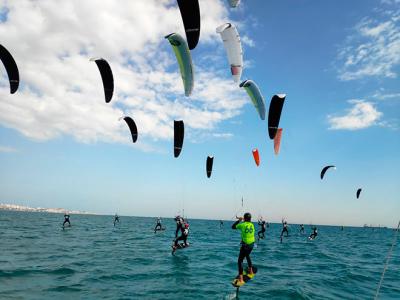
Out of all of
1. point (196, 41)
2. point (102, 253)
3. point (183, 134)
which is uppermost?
point (196, 41)

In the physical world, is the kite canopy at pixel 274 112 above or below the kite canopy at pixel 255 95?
below

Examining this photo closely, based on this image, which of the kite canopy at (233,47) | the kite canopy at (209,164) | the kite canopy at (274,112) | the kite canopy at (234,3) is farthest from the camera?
the kite canopy at (209,164)

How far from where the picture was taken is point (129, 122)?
58.0 ft

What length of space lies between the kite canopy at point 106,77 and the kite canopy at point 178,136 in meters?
3.74

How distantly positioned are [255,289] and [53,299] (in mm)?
8130

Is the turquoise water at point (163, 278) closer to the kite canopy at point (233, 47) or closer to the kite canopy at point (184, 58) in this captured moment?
the kite canopy at point (184, 58)

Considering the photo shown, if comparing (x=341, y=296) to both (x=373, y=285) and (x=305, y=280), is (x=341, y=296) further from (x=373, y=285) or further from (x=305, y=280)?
(x=373, y=285)

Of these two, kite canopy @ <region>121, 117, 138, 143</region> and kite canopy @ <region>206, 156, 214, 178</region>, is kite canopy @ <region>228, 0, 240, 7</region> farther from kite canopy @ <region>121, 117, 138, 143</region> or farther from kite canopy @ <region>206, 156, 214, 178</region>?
kite canopy @ <region>206, 156, 214, 178</region>

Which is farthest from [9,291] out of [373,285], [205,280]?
[373,285]

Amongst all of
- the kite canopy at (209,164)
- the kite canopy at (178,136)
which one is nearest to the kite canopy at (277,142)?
the kite canopy at (209,164)

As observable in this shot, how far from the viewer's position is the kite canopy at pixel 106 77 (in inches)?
544

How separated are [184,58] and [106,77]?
13.2 ft

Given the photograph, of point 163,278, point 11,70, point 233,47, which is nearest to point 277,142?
point 233,47

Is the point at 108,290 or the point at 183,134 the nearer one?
the point at 108,290
